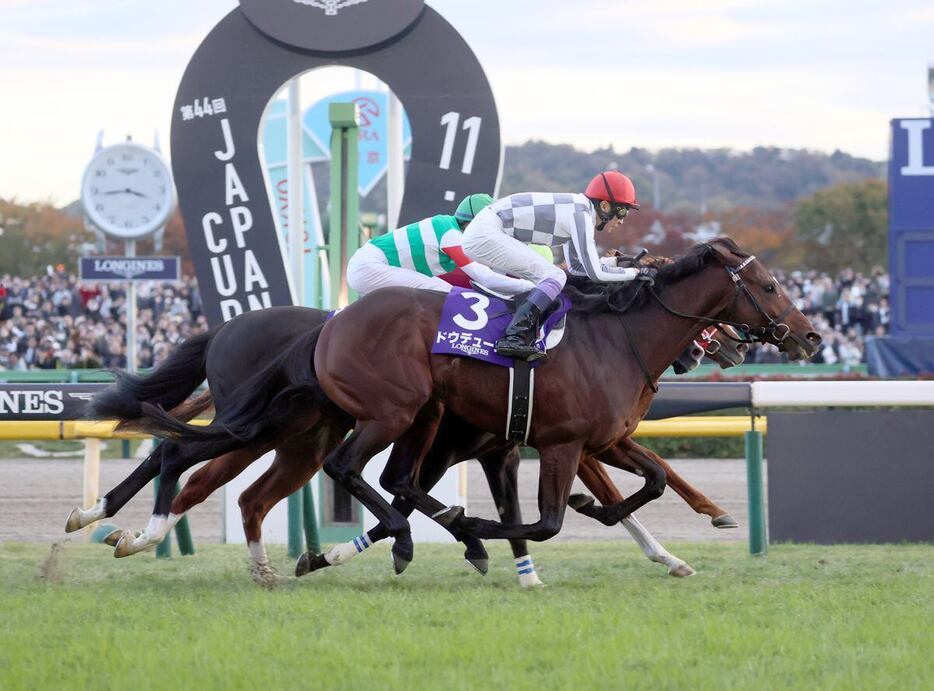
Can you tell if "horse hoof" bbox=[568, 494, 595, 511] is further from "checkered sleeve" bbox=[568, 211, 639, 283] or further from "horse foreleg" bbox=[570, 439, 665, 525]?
"checkered sleeve" bbox=[568, 211, 639, 283]

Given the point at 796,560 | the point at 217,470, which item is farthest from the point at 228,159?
the point at 796,560

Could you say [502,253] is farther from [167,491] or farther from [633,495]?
[167,491]

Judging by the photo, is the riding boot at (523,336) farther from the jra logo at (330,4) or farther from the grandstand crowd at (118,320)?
the grandstand crowd at (118,320)

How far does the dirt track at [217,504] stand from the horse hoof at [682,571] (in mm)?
2162

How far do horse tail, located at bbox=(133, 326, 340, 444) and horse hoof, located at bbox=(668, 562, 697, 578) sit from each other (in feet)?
5.05

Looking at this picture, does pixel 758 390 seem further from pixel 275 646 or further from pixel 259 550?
pixel 275 646

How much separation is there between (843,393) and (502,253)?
83.7 inches

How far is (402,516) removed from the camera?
5.38 meters

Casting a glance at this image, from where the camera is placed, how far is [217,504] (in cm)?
995

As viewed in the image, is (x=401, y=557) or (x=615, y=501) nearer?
(x=401, y=557)

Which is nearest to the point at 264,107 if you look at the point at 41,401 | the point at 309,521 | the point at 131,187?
the point at 41,401

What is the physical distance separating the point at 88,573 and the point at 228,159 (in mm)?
2790

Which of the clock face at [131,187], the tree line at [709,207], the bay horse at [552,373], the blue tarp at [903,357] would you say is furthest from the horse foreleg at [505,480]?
the tree line at [709,207]

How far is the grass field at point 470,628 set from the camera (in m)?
3.56
